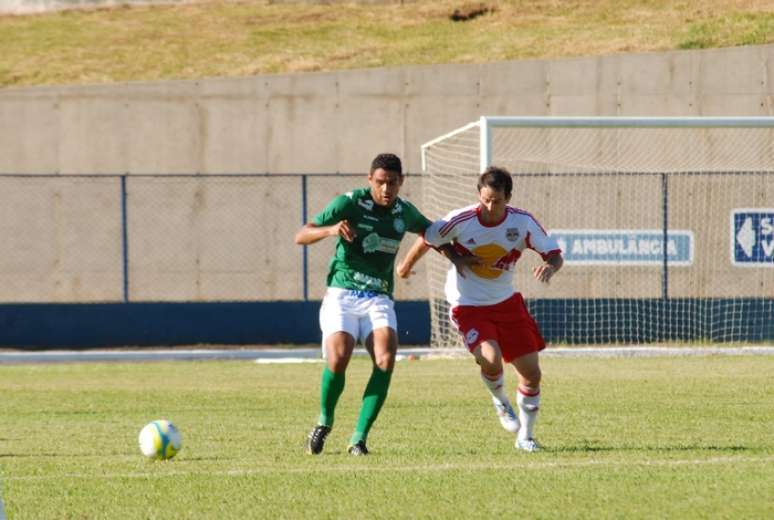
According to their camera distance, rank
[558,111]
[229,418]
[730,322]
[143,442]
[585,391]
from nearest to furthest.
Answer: [143,442]
[229,418]
[585,391]
[730,322]
[558,111]

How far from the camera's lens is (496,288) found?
32.7ft

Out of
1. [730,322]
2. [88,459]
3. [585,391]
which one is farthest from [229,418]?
[730,322]

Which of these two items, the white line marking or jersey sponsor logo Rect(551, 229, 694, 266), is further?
jersey sponsor logo Rect(551, 229, 694, 266)

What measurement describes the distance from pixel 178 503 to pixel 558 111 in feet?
72.9

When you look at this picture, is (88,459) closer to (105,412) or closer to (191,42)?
(105,412)

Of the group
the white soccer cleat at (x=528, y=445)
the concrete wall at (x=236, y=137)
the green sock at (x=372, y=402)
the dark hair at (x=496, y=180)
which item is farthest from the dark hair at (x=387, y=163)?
the concrete wall at (x=236, y=137)

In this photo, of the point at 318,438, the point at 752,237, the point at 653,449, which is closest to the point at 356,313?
the point at 318,438

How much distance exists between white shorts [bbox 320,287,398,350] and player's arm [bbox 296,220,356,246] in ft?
1.49

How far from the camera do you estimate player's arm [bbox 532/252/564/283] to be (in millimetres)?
9594

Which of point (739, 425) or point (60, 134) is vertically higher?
point (60, 134)

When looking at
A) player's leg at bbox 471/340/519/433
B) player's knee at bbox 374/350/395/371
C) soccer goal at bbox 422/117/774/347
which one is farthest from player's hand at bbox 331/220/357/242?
soccer goal at bbox 422/117/774/347

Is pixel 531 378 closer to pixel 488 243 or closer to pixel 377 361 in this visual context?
pixel 488 243

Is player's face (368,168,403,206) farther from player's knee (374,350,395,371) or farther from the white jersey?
player's knee (374,350,395,371)

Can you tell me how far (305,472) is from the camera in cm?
839
